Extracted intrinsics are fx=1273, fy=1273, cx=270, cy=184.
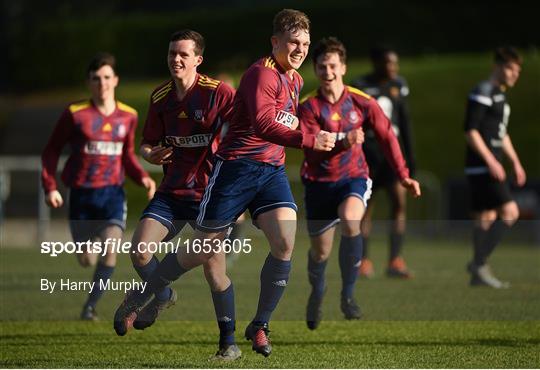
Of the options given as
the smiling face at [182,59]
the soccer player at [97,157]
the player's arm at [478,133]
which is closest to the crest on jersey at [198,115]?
the smiling face at [182,59]

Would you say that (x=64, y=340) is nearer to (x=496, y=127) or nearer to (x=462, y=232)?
(x=496, y=127)

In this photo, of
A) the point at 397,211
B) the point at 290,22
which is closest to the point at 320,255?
the point at 290,22

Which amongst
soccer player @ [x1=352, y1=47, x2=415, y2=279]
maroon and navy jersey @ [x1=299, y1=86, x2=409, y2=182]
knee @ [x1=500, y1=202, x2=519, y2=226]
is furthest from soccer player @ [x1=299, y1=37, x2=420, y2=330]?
soccer player @ [x1=352, y1=47, x2=415, y2=279]

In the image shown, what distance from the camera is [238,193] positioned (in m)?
7.55

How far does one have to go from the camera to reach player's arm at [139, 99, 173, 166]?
7.84 metres

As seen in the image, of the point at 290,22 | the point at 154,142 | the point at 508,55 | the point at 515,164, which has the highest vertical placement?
the point at 290,22

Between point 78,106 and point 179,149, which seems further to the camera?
point 78,106

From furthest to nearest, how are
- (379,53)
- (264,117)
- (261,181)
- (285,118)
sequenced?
(379,53) → (261,181) → (285,118) → (264,117)

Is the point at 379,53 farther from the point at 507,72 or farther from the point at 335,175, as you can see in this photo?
the point at 335,175

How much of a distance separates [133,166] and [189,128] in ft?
7.25

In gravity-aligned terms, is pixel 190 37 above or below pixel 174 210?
above

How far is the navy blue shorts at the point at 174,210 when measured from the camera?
795 cm

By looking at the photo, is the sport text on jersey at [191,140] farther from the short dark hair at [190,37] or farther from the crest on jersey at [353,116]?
the crest on jersey at [353,116]

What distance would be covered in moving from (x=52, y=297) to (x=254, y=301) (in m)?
1.88
